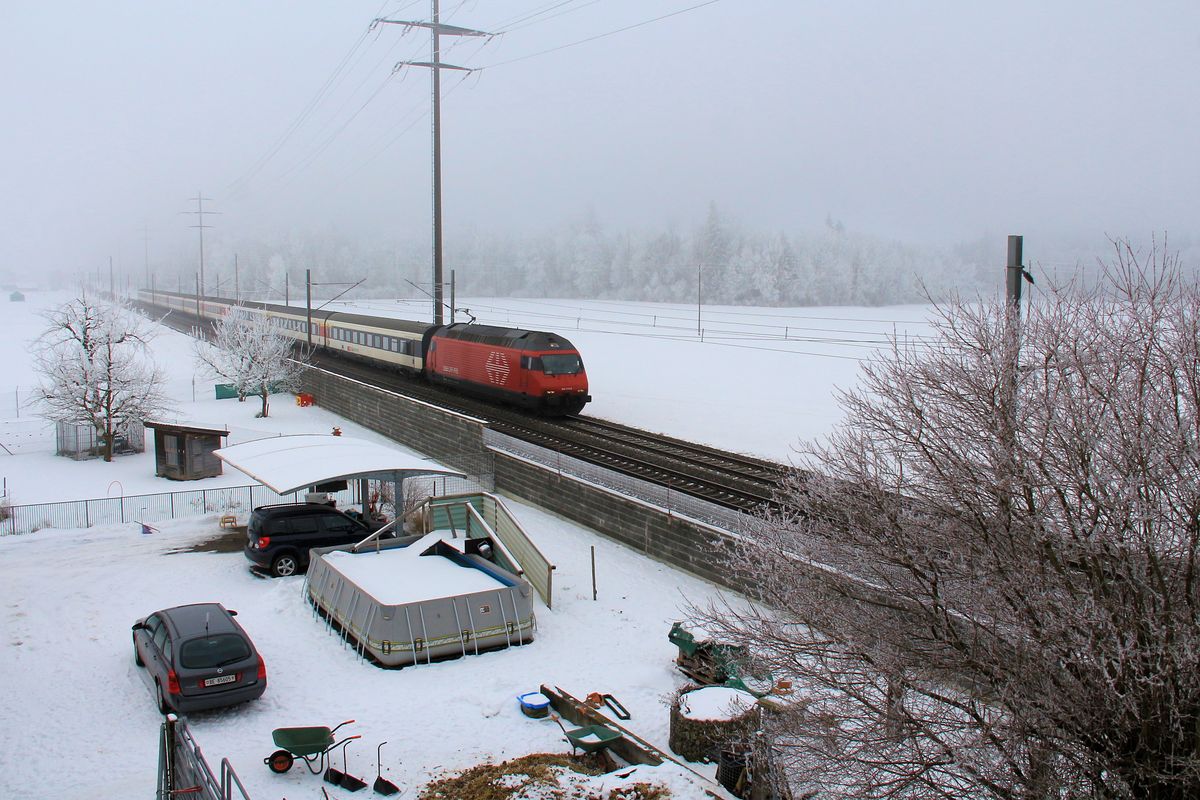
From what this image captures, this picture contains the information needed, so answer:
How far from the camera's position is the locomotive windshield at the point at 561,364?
32.2 m

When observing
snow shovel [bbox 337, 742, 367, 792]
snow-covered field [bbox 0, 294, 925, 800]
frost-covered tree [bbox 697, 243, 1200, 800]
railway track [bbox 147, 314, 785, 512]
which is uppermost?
frost-covered tree [bbox 697, 243, 1200, 800]

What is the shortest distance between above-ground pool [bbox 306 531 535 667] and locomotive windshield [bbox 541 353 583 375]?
14.2 meters

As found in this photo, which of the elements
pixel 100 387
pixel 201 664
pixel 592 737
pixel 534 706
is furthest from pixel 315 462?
pixel 100 387

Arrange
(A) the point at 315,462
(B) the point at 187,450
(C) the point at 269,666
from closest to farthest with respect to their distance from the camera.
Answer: (C) the point at 269,666 < (A) the point at 315,462 < (B) the point at 187,450

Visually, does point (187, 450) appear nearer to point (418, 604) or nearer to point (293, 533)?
point (293, 533)

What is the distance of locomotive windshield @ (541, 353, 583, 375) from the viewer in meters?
32.2

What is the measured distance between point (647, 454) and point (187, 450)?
50.0 feet

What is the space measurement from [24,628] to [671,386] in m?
36.9

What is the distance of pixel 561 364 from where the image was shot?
106 feet

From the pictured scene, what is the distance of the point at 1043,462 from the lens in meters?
7.82

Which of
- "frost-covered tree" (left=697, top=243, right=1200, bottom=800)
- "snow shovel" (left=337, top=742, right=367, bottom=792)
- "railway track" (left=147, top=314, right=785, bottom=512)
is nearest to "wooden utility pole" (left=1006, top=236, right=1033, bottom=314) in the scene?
"frost-covered tree" (left=697, top=243, right=1200, bottom=800)

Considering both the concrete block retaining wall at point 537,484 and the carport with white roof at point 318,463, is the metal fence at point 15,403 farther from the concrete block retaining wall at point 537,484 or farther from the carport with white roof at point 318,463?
the carport with white roof at point 318,463

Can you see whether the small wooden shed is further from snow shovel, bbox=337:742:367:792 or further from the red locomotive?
snow shovel, bbox=337:742:367:792

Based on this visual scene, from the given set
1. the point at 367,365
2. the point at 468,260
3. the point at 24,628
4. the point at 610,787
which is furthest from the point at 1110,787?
the point at 468,260
